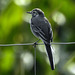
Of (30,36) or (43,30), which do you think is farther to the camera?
(30,36)

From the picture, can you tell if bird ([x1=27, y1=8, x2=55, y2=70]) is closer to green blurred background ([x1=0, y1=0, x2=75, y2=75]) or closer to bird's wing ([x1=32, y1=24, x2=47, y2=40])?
bird's wing ([x1=32, y1=24, x2=47, y2=40])

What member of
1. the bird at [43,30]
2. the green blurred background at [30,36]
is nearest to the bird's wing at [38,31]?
the bird at [43,30]

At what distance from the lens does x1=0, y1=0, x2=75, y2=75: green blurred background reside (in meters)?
6.76

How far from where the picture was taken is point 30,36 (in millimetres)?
7137

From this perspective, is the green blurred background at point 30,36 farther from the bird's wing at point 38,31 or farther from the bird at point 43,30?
the bird's wing at point 38,31

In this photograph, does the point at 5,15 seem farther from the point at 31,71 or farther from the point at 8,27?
the point at 31,71

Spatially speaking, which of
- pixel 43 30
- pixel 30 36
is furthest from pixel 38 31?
pixel 30 36

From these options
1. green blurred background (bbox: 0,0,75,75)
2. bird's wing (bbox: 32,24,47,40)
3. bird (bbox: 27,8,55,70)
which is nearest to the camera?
bird (bbox: 27,8,55,70)

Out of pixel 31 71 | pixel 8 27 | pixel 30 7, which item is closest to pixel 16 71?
pixel 31 71

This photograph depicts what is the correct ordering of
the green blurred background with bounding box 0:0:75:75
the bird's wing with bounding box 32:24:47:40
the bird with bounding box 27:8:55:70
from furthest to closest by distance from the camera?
1. the green blurred background with bounding box 0:0:75:75
2. the bird's wing with bounding box 32:24:47:40
3. the bird with bounding box 27:8:55:70

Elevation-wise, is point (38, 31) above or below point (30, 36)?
below

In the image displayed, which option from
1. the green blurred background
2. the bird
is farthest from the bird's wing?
the green blurred background

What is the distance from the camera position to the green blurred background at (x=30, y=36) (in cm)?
676

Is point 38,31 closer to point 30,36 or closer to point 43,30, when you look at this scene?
point 43,30
